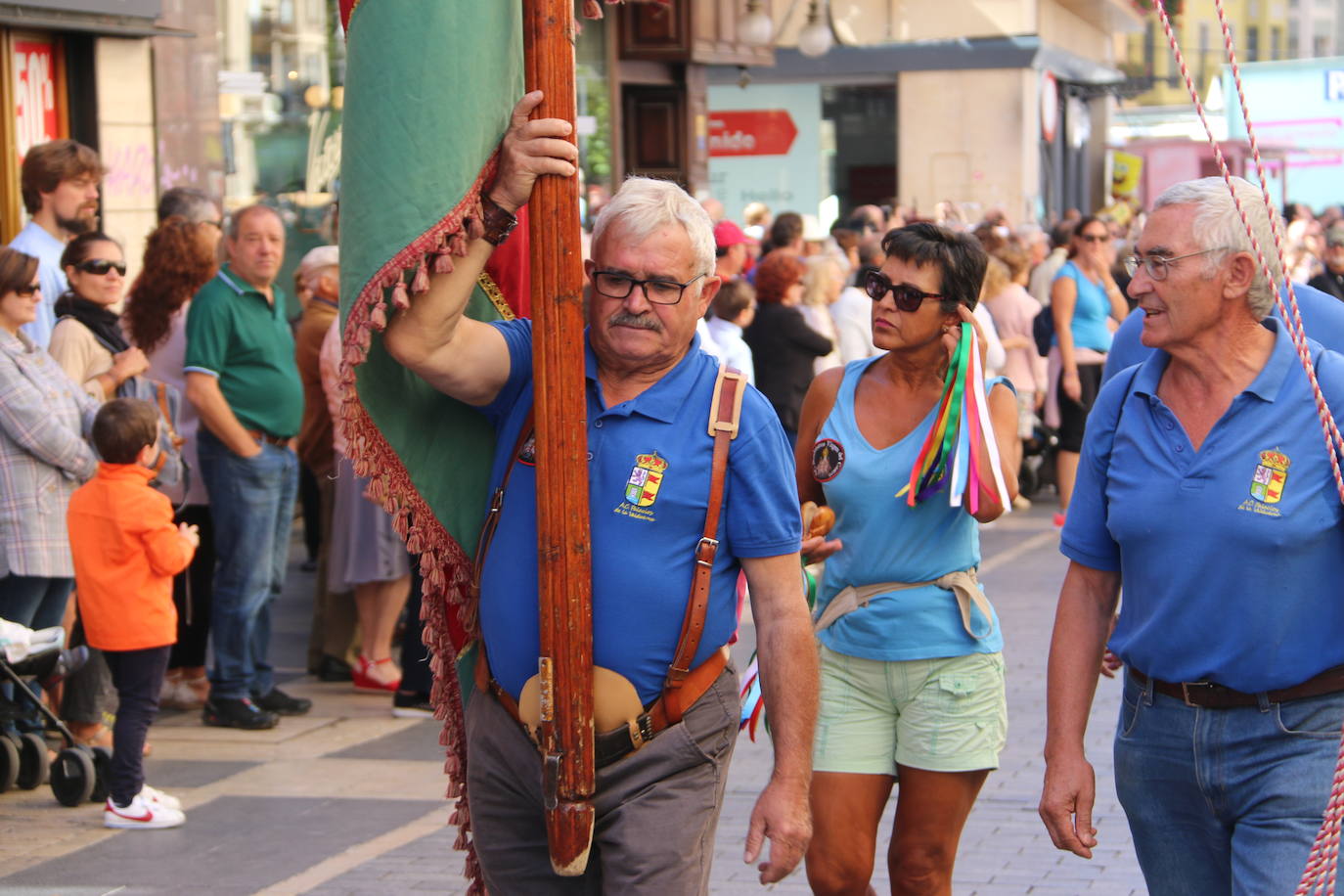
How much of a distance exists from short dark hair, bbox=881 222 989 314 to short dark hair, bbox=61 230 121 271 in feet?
12.1

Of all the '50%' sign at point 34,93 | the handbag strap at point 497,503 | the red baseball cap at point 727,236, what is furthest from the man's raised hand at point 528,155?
the red baseball cap at point 727,236

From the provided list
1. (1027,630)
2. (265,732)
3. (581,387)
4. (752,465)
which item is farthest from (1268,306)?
(1027,630)

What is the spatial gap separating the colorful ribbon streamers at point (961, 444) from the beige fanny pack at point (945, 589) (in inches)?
7.4

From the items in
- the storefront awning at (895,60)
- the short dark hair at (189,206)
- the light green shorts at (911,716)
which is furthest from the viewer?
the storefront awning at (895,60)

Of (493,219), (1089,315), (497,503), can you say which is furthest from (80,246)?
(1089,315)

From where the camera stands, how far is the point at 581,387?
3279 mm

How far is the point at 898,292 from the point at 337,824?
9.86 feet

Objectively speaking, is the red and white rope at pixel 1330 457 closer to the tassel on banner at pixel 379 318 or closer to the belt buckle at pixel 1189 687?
the belt buckle at pixel 1189 687

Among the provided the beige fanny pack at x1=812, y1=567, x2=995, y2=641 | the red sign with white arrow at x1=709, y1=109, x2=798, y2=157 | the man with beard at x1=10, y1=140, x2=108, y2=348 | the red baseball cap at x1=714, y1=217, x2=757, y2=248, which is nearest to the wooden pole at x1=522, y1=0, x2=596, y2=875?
the beige fanny pack at x1=812, y1=567, x2=995, y2=641

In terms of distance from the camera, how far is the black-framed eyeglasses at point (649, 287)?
11.3 feet

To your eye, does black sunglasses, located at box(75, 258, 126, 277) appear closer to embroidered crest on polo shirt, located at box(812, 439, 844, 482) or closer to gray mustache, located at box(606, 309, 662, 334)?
embroidered crest on polo shirt, located at box(812, 439, 844, 482)

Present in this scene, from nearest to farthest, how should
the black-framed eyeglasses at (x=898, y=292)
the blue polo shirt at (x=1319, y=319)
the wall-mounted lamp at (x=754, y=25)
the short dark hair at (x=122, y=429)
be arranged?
the blue polo shirt at (x=1319, y=319) < the black-framed eyeglasses at (x=898, y=292) < the short dark hair at (x=122, y=429) < the wall-mounted lamp at (x=754, y=25)

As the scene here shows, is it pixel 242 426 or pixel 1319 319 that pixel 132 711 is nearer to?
pixel 242 426

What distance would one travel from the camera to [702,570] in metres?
3.43
